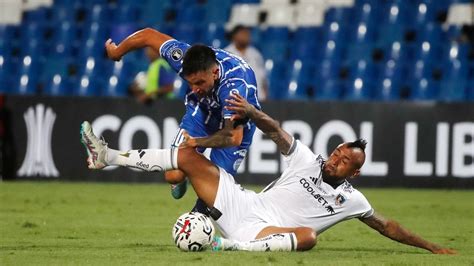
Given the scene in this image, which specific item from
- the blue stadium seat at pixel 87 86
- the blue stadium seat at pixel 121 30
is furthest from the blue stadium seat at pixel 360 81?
the blue stadium seat at pixel 87 86

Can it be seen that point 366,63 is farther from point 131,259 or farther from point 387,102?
point 131,259

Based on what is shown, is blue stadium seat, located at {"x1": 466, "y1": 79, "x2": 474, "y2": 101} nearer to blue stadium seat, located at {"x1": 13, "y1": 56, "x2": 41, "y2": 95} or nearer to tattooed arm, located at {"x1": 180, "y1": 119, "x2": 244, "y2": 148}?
blue stadium seat, located at {"x1": 13, "y1": 56, "x2": 41, "y2": 95}

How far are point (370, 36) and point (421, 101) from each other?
7.82 feet

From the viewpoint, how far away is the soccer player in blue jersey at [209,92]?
8.70 m

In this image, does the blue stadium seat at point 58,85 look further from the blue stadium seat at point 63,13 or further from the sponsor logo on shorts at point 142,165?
the sponsor logo on shorts at point 142,165

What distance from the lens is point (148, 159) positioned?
→ 8.89 meters

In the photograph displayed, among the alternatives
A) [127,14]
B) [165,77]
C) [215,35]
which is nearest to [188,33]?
[215,35]

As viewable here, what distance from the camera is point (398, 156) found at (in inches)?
630

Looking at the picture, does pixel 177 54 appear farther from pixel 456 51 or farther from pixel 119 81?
pixel 119 81

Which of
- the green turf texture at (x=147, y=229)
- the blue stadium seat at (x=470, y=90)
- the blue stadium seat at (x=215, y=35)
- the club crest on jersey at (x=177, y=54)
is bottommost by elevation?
the green turf texture at (x=147, y=229)

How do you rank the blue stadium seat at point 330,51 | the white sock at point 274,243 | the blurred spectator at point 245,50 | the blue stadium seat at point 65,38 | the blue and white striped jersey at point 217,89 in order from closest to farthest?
1. the white sock at point 274,243
2. the blue and white striped jersey at point 217,89
3. the blurred spectator at point 245,50
4. the blue stadium seat at point 330,51
5. the blue stadium seat at point 65,38

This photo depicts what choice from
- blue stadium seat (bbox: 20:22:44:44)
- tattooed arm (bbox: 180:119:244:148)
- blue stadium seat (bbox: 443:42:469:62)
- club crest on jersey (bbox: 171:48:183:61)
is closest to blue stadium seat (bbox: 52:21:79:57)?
blue stadium seat (bbox: 20:22:44:44)

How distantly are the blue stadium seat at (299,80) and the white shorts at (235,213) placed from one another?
347 inches

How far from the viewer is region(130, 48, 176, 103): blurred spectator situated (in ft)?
52.1
